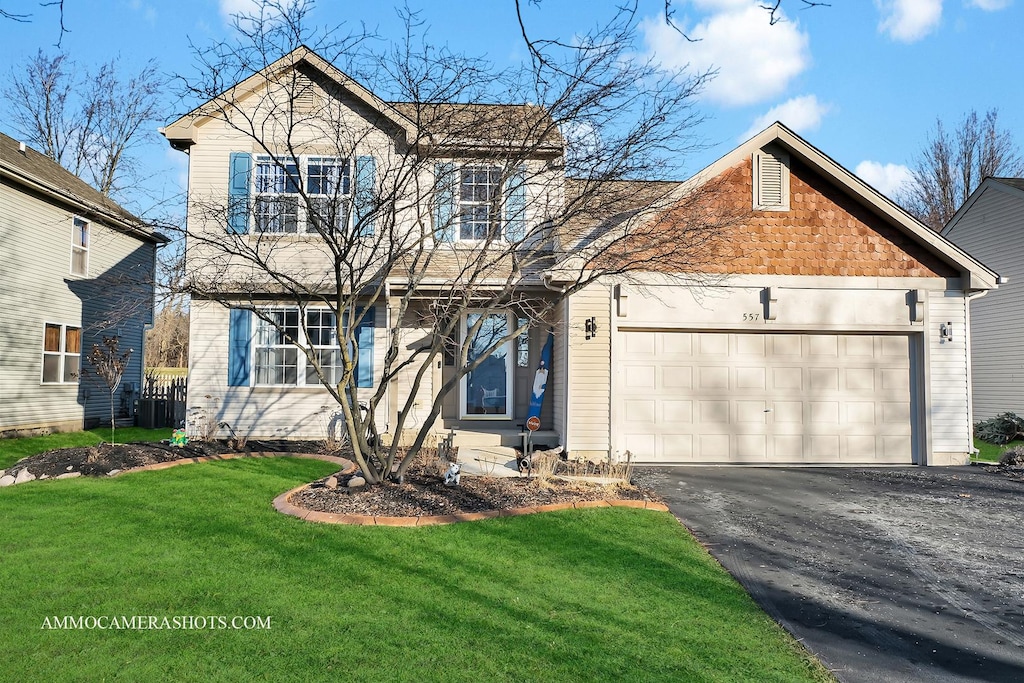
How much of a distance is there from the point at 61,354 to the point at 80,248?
276 cm

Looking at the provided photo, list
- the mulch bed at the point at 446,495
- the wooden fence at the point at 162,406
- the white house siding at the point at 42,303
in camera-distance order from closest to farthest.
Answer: the mulch bed at the point at 446,495 < the white house siding at the point at 42,303 < the wooden fence at the point at 162,406

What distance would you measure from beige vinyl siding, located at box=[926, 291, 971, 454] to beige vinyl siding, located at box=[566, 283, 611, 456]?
5.57 m

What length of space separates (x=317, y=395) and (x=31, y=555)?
7.31 meters

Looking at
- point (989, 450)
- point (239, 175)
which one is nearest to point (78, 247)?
point (239, 175)

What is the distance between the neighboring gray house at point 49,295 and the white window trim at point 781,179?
1143cm

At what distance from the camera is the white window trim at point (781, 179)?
11.4m

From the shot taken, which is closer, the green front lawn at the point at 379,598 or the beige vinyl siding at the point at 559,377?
the green front lawn at the point at 379,598

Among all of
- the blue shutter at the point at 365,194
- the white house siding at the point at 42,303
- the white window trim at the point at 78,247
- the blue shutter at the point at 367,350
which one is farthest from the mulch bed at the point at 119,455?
the white window trim at the point at 78,247

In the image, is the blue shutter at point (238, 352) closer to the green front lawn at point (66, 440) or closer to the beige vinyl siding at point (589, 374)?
the green front lawn at point (66, 440)

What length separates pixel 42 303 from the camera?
50.3 feet

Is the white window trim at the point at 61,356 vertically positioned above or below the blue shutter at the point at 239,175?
below

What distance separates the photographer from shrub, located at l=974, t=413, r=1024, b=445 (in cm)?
1588

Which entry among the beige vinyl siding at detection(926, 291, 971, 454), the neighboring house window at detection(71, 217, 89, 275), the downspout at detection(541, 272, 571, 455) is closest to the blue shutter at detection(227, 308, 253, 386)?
the downspout at detection(541, 272, 571, 455)

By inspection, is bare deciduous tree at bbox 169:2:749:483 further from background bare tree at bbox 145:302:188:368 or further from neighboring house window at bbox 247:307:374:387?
background bare tree at bbox 145:302:188:368
